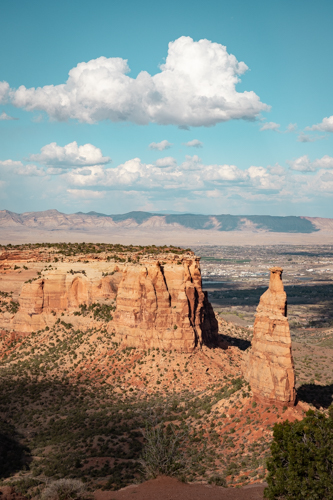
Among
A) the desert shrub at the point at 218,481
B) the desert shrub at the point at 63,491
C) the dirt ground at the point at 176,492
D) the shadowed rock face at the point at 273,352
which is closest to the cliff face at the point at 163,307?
the shadowed rock face at the point at 273,352

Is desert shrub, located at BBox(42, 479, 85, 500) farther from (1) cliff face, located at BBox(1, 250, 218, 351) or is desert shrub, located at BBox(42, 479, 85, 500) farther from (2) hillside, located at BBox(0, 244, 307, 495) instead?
(1) cliff face, located at BBox(1, 250, 218, 351)

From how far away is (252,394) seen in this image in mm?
32719

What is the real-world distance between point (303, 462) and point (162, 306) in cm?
2611

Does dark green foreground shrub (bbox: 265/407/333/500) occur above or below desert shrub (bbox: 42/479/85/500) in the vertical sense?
above

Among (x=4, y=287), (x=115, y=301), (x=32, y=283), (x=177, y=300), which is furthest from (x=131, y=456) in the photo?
(x=4, y=287)

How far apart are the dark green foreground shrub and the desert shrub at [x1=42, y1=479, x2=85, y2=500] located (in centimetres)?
1033

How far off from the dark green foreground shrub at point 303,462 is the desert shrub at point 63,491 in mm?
10332

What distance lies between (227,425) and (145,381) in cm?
1285

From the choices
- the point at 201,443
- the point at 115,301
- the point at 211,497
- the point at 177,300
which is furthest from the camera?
the point at 115,301

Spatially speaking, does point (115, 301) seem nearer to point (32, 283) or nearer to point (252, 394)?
point (32, 283)

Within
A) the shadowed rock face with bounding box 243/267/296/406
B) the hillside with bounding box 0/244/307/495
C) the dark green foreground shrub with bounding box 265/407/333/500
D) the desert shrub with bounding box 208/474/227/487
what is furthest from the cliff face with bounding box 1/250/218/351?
the dark green foreground shrub with bounding box 265/407/333/500

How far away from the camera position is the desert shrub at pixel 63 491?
78.8 feet

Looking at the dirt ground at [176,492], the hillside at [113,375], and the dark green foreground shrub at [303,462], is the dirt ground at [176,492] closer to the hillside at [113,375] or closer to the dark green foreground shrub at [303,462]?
the hillside at [113,375]

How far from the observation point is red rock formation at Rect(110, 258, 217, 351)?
4569 centimetres
